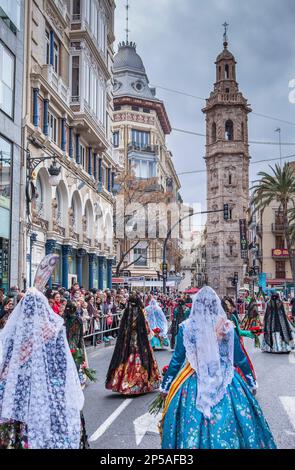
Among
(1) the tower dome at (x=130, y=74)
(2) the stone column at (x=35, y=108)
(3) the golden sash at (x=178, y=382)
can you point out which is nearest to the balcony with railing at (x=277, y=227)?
(1) the tower dome at (x=130, y=74)

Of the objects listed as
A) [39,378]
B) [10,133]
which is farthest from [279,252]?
[39,378]

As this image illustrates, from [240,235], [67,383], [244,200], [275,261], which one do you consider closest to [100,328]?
[67,383]

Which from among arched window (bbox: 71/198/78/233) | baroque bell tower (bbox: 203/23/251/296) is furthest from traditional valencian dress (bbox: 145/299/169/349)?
baroque bell tower (bbox: 203/23/251/296)

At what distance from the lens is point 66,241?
28.0 meters

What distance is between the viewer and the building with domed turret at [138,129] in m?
60.7

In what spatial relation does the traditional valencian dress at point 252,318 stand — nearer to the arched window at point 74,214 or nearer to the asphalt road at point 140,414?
the asphalt road at point 140,414

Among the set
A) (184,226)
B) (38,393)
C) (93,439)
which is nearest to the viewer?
(38,393)

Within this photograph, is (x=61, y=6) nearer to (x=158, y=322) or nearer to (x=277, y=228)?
(x=158, y=322)

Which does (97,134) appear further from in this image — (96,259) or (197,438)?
(197,438)

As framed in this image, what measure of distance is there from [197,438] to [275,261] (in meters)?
70.0

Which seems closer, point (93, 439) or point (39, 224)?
point (93, 439)

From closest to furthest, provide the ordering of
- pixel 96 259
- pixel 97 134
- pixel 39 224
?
pixel 39 224 → pixel 97 134 → pixel 96 259

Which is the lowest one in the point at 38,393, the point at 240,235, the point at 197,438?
the point at 197,438

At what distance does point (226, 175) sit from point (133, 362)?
256 ft
